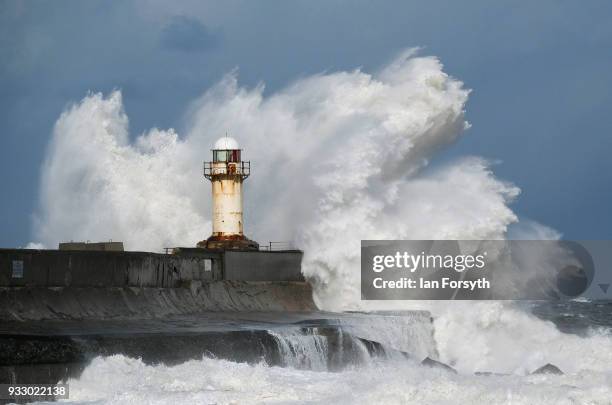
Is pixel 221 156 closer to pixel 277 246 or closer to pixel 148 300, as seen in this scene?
pixel 277 246

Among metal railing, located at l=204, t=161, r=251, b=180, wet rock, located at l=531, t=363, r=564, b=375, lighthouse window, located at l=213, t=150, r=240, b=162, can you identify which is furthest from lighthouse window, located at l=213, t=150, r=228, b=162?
wet rock, located at l=531, t=363, r=564, b=375

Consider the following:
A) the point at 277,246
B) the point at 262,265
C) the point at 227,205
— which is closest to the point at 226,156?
the point at 227,205

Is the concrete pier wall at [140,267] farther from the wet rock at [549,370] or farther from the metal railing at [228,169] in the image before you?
the wet rock at [549,370]

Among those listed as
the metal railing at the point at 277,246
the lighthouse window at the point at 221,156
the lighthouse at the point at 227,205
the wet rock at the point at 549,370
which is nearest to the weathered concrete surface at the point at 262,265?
the metal railing at the point at 277,246

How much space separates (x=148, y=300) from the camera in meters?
24.3

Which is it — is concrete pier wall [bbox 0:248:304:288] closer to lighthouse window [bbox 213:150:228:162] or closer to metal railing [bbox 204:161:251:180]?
metal railing [bbox 204:161:251:180]

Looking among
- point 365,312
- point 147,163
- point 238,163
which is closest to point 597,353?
point 365,312

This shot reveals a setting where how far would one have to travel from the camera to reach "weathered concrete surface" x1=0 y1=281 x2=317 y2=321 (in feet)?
70.1

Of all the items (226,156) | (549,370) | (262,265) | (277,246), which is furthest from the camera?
(277,246)

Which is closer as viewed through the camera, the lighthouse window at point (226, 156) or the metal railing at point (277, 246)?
the metal railing at point (277, 246)

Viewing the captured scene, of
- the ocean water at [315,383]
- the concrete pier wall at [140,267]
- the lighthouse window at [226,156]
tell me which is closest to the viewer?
the ocean water at [315,383]

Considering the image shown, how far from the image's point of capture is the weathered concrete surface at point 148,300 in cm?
2138

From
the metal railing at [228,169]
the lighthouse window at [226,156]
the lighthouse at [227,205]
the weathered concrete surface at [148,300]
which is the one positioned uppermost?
the lighthouse window at [226,156]

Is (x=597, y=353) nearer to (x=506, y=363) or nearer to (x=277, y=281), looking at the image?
(x=506, y=363)
